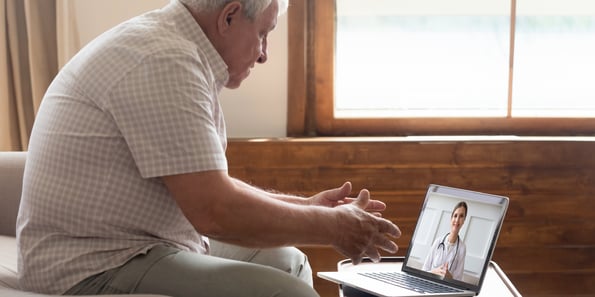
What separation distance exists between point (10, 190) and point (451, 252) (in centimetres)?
104

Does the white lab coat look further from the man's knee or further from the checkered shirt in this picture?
the checkered shirt

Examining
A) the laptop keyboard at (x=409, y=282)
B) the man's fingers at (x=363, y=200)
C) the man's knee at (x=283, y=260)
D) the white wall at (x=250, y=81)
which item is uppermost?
the white wall at (x=250, y=81)

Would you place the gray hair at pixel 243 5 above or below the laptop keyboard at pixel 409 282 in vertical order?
above

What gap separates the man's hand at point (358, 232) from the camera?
4.63 feet

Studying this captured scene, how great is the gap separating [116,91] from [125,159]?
12cm

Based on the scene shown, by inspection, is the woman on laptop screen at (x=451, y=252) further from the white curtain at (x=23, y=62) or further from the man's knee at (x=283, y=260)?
the white curtain at (x=23, y=62)

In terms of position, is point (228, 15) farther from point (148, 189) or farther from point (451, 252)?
point (451, 252)

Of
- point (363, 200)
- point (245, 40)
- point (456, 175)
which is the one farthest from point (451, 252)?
point (456, 175)

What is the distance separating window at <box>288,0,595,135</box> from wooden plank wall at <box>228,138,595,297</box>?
0.16m

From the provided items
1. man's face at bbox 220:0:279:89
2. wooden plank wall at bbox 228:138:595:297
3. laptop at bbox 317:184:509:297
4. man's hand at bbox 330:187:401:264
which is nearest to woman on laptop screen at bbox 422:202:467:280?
laptop at bbox 317:184:509:297

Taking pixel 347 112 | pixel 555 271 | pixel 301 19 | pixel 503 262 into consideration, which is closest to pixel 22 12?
pixel 301 19

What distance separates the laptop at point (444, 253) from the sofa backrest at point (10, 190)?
77cm

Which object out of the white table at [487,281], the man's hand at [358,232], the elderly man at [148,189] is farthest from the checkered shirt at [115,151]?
the white table at [487,281]

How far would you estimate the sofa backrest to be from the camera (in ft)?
6.02
